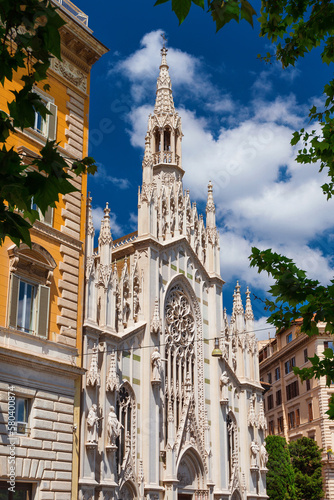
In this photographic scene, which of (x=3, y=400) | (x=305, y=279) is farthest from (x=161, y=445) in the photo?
(x=305, y=279)

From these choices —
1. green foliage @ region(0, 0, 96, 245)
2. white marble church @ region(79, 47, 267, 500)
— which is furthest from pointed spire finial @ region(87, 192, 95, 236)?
green foliage @ region(0, 0, 96, 245)

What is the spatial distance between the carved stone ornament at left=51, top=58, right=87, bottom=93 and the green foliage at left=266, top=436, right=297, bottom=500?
3548cm

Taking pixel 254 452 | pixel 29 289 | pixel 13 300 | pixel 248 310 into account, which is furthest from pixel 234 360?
pixel 13 300

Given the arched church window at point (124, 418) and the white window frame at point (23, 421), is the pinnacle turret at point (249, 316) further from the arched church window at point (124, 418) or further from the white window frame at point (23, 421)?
the white window frame at point (23, 421)

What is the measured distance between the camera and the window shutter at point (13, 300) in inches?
813

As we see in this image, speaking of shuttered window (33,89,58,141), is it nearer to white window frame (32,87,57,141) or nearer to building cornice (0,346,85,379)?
white window frame (32,87,57,141)

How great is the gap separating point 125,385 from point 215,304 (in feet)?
33.3

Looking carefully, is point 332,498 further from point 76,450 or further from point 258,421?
point 76,450

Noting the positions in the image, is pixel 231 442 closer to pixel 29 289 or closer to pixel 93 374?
pixel 93 374

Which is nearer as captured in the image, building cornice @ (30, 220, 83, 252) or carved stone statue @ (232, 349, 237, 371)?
building cornice @ (30, 220, 83, 252)

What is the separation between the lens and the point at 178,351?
111ft

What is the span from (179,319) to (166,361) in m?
2.88

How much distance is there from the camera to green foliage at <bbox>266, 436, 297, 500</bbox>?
1957 inches

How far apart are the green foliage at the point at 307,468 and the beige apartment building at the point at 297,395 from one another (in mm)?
1442
